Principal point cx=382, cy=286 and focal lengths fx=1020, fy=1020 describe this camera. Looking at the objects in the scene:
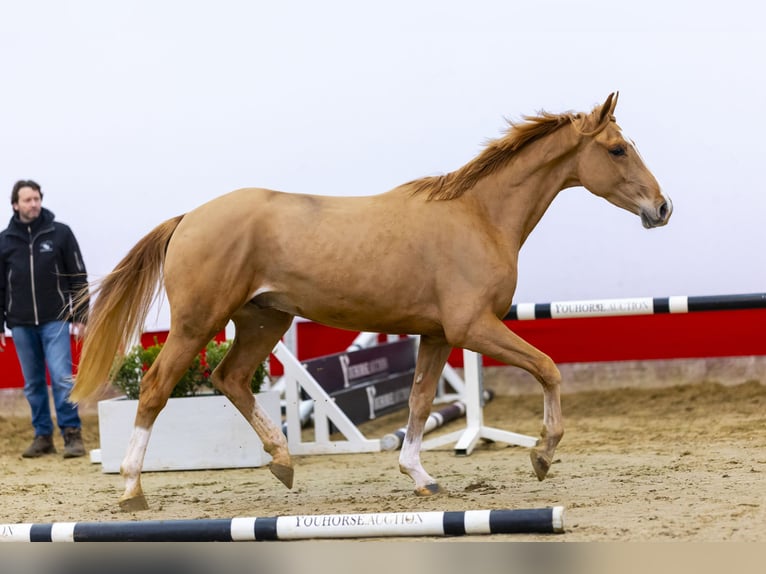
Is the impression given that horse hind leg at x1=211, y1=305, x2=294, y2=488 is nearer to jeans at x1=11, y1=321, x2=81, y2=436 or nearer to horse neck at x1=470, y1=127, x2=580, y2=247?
horse neck at x1=470, y1=127, x2=580, y2=247

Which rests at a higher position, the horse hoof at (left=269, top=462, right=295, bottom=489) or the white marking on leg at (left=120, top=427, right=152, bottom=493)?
the white marking on leg at (left=120, top=427, right=152, bottom=493)

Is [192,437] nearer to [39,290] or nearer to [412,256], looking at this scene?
[39,290]

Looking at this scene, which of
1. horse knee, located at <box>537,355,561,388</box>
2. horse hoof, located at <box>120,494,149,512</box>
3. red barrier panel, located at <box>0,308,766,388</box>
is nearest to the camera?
horse knee, located at <box>537,355,561,388</box>

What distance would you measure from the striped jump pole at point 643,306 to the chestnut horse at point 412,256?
4.98ft

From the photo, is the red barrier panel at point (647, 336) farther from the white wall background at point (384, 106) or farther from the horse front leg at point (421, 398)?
the horse front leg at point (421, 398)

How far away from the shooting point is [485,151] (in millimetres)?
4836

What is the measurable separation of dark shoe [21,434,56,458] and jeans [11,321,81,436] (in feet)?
0.13

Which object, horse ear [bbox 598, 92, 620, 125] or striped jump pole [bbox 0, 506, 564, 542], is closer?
striped jump pole [bbox 0, 506, 564, 542]

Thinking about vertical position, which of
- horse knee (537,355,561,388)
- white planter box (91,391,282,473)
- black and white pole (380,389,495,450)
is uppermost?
horse knee (537,355,561,388)

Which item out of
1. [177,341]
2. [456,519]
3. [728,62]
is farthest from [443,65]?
[456,519]

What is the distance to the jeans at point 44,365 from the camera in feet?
22.7

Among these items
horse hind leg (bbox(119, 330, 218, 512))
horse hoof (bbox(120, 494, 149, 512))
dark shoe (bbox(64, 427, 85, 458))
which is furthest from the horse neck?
dark shoe (bbox(64, 427, 85, 458))

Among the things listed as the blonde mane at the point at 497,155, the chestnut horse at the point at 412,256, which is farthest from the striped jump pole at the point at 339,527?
the blonde mane at the point at 497,155

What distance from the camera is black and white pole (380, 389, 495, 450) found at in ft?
21.4
